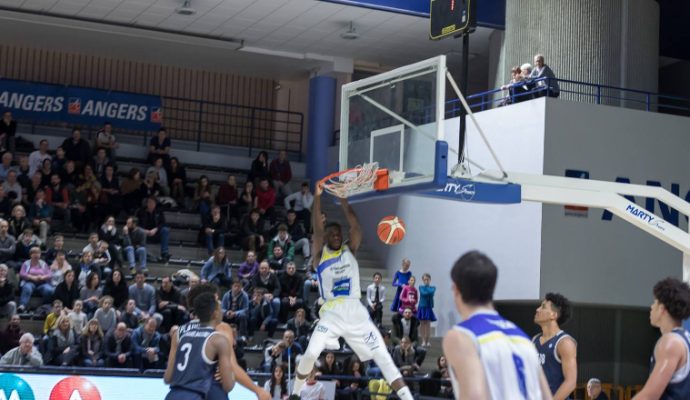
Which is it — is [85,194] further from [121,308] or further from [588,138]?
[588,138]

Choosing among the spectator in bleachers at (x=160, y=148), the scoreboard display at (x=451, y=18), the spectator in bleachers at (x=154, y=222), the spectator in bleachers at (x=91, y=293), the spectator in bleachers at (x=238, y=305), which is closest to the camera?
the scoreboard display at (x=451, y=18)

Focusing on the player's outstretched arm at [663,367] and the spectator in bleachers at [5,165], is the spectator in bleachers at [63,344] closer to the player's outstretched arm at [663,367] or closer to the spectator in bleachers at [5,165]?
the spectator in bleachers at [5,165]

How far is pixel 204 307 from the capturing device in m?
7.11

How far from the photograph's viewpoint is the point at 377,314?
1880 centimetres

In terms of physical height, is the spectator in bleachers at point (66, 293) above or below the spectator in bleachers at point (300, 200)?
below

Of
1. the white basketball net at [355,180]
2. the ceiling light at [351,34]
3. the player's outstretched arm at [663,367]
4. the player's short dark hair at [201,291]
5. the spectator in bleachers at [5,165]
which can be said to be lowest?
the player's outstretched arm at [663,367]

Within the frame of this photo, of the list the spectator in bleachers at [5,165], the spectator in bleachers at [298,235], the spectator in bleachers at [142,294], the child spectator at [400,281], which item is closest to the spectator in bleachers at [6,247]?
the spectator in bleachers at [142,294]

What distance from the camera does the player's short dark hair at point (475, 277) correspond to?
14.4ft

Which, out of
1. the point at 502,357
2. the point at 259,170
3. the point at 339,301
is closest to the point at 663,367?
the point at 502,357

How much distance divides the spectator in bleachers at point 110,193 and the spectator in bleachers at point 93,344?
5.04m

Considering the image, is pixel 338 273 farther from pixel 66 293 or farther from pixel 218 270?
pixel 218 270

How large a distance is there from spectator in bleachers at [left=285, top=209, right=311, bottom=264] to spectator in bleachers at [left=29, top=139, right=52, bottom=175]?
4937 mm

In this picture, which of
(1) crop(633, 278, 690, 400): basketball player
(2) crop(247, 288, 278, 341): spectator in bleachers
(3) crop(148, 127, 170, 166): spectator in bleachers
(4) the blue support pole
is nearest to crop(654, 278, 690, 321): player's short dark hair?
(1) crop(633, 278, 690, 400): basketball player

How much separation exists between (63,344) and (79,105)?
9.09 meters
